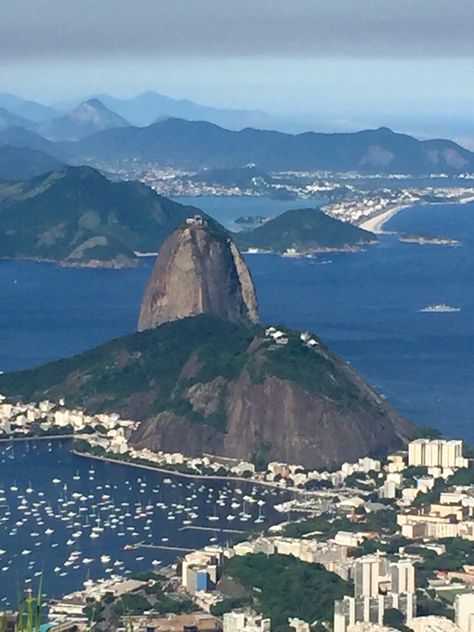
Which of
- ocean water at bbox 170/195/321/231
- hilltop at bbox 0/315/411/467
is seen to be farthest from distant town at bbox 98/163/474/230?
hilltop at bbox 0/315/411/467

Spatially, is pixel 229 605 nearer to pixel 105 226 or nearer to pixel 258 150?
pixel 105 226

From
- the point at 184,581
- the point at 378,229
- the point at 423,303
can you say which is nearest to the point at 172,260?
the point at 423,303

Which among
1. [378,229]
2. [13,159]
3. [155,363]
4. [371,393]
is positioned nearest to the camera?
[371,393]

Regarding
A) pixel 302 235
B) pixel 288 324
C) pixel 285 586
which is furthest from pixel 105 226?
pixel 285 586

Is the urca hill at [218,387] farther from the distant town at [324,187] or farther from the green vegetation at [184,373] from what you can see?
the distant town at [324,187]

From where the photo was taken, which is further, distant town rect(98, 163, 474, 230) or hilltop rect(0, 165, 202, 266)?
distant town rect(98, 163, 474, 230)

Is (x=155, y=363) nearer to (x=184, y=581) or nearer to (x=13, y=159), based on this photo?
(x=184, y=581)

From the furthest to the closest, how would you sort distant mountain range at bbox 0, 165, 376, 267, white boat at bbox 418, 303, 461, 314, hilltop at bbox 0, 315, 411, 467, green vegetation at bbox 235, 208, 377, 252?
green vegetation at bbox 235, 208, 377, 252, distant mountain range at bbox 0, 165, 376, 267, white boat at bbox 418, 303, 461, 314, hilltop at bbox 0, 315, 411, 467

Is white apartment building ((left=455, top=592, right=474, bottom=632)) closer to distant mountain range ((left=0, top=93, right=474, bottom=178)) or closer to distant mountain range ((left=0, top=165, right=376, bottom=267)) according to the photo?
distant mountain range ((left=0, top=165, right=376, bottom=267))

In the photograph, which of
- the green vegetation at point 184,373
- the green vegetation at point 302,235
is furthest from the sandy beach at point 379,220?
the green vegetation at point 184,373
